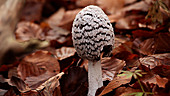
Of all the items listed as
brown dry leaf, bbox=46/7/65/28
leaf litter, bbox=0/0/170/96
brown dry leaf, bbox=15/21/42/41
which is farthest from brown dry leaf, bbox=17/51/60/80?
brown dry leaf, bbox=46/7/65/28

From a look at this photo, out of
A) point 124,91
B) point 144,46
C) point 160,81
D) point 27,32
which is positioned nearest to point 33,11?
point 27,32

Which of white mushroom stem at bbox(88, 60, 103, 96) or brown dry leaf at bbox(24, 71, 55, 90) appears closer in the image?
white mushroom stem at bbox(88, 60, 103, 96)

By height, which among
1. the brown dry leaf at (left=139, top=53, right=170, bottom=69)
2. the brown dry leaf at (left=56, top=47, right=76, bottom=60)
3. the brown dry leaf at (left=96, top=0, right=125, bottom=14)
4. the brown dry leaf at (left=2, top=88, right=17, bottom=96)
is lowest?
the brown dry leaf at (left=2, top=88, right=17, bottom=96)

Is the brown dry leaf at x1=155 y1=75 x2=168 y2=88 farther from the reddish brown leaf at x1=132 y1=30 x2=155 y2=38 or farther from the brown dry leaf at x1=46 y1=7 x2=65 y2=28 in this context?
the brown dry leaf at x1=46 y1=7 x2=65 y2=28

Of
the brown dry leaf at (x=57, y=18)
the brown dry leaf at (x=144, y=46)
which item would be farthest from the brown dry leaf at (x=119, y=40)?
the brown dry leaf at (x=57, y=18)

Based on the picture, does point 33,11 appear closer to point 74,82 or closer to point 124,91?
point 74,82
